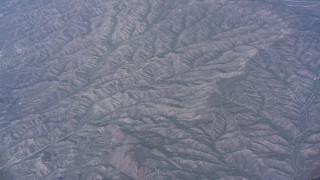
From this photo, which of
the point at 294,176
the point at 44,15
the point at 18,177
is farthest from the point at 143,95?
the point at 44,15

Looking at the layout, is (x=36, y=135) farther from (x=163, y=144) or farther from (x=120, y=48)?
(x=120, y=48)

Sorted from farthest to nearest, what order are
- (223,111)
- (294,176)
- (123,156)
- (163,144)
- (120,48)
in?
(120,48), (223,111), (163,144), (123,156), (294,176)

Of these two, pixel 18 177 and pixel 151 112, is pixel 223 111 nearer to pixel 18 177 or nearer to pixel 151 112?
pixel 151 112

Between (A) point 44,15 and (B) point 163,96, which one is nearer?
(B) point 163,96

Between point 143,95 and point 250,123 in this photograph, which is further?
point 143,95

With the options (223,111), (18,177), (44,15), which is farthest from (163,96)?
(44,15)

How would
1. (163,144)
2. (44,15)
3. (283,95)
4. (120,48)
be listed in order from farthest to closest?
1. (44,15)
2. (120,48)
3. (283,95)
4. (163,144)

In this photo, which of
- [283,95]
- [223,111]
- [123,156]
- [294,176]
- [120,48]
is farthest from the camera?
[120,48]
